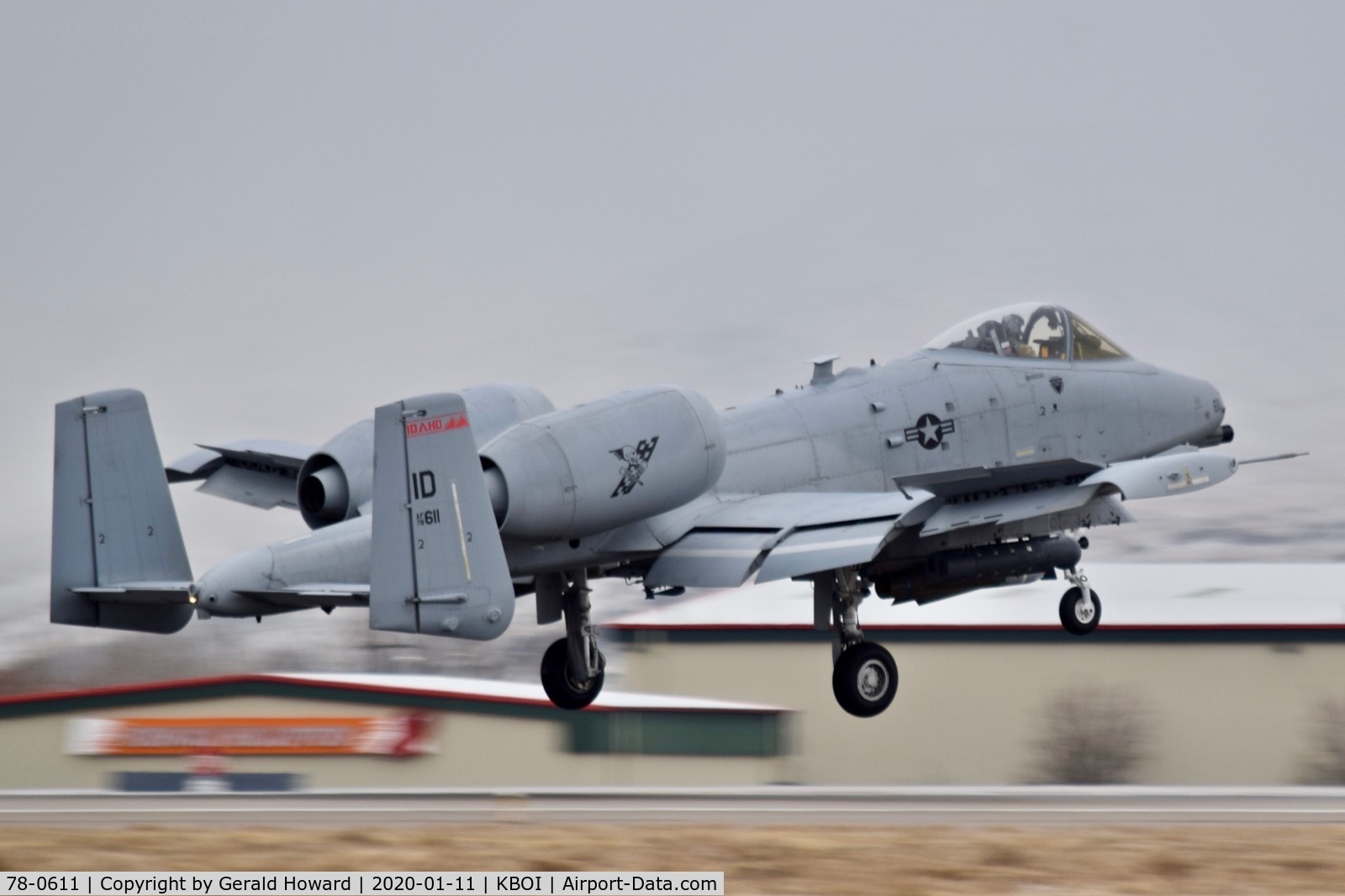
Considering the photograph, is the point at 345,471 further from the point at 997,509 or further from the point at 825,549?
the point at 997,509

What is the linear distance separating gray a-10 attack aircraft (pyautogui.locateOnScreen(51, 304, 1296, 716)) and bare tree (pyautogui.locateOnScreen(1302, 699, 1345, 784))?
21.8 m

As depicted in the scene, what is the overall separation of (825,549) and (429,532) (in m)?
4.42

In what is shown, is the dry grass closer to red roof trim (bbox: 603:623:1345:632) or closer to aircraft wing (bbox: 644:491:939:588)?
aircraft wing (bbox: 644:491:939:588)

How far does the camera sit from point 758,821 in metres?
15.1

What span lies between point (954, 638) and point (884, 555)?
74.1 ft

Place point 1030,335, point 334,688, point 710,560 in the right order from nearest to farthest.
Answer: point 710,560, point 1030,335, point 334,688

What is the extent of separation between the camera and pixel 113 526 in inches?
617

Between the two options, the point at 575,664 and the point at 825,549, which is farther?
the point at 575,664

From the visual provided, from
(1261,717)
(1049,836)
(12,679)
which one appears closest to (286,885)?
(1049,836)

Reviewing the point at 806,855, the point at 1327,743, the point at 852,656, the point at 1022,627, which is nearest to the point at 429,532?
the point at 806,855

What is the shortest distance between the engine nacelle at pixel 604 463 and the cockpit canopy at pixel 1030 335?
435 centimetres

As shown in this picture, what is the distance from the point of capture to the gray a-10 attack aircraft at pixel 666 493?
13828 mm

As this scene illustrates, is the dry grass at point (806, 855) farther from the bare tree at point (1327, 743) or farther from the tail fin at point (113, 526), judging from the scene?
the bare tree at point (1327, 743)

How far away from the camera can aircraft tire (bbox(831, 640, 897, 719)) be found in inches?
696
